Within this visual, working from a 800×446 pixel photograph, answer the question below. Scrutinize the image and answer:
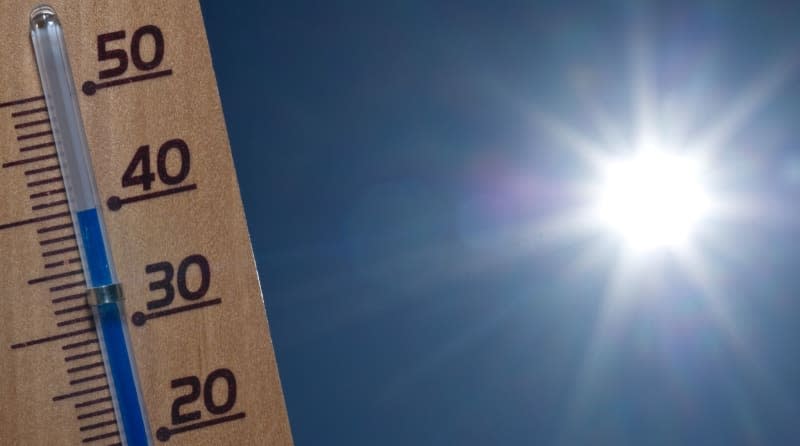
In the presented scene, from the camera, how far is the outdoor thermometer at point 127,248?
80 cm

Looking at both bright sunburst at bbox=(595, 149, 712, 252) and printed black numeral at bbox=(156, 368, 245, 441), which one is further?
bright sunburst at bbox=(595, 149, 712, 252)

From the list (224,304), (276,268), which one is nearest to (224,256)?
(224,304)

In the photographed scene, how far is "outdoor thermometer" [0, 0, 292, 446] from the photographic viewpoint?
0.80 metres

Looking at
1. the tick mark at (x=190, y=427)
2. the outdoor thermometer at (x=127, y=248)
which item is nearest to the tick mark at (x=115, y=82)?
the outdoor thermometer at (x=127, y=248)

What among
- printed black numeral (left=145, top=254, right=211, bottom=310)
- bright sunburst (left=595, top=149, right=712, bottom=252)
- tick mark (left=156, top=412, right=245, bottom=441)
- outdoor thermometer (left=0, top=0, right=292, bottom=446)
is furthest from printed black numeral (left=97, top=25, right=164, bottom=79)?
bright sunburst (left=595, top=149, right=712, bottom=252)

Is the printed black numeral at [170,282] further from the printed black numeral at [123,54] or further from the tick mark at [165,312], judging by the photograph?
the printed black numeral at [123,54]

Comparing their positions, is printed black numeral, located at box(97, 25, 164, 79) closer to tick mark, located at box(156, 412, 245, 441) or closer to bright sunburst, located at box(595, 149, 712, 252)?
tick mark, located at box(156, 412, 245, 441)

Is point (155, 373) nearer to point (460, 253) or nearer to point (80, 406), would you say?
point (80, 406)

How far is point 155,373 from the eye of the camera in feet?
2.64

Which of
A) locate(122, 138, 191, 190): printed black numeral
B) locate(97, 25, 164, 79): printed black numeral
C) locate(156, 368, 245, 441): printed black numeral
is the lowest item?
locate(156, 368, 245, 441): printed black numeral

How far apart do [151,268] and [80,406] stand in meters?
0.12

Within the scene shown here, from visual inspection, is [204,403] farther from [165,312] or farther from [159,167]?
[159,167]

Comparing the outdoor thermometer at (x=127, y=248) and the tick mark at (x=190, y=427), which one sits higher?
the outdoor thermometer at (x=127, y=248)

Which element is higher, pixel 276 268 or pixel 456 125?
pixel 456 125
